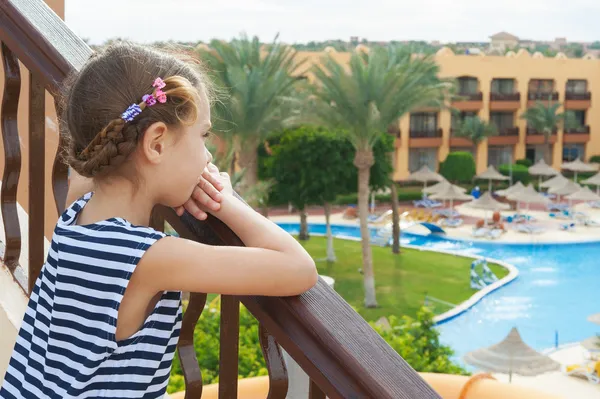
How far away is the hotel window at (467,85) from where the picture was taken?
36.0 metres

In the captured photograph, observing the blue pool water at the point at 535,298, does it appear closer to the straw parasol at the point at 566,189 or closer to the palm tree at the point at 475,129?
the straw parasol at the point at 566,189

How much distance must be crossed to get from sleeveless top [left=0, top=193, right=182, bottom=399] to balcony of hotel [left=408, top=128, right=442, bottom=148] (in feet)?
113

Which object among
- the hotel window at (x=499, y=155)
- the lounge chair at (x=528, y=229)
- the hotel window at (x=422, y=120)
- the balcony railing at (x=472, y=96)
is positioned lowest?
the lounge chair at (x=528, y=229)

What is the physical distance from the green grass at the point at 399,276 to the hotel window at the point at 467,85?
1334cm

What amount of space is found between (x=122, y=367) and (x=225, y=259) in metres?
0.25

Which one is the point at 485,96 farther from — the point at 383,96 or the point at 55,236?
the point at 55,236

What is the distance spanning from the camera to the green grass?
1862 centimetres

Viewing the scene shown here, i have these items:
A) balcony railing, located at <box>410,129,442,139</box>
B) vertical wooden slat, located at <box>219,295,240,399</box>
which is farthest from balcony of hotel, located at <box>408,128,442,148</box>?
vertical wooden slat, located at <box>219,295,240,399</box>

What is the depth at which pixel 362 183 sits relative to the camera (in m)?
20.0

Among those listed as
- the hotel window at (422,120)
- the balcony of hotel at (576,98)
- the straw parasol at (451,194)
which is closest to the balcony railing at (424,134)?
the hotel window at (422,120)

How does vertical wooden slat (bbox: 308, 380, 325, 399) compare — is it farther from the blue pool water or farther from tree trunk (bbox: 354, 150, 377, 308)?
tree trunk (bbox: 354, 150, 377, 308)

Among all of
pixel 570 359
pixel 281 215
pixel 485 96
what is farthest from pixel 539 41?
pixel 570 359

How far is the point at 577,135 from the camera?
127 ft

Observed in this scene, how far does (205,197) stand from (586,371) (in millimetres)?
12778
